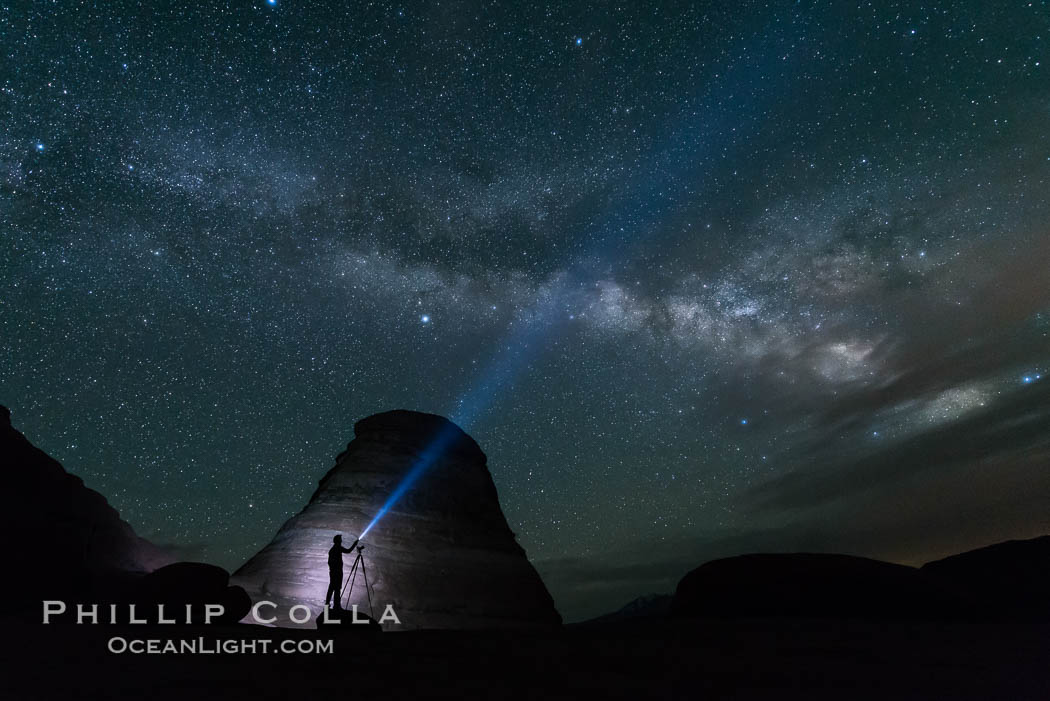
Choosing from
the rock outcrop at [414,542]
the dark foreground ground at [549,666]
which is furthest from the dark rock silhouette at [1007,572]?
the rock outcrop at [414,542]

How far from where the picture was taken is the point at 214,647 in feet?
22.6

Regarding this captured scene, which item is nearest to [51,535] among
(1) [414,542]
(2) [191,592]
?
(2) [191,592]

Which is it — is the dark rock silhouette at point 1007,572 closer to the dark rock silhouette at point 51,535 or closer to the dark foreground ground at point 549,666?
the dark foreground ground at point 549,666

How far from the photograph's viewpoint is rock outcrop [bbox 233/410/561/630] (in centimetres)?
2669

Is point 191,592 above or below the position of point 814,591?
above

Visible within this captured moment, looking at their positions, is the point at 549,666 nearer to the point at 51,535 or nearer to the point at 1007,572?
the point at 51,535

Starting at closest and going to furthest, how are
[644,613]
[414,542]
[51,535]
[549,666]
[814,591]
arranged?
[549,666] → [814,591] → [51,535] → [414,542] → [644,613]

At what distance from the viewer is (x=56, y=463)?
89.0ft

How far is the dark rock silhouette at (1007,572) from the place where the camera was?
68.2ft

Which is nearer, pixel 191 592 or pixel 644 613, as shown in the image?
pixel 191 592

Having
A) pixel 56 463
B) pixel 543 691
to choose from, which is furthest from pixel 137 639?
pixel 56 463

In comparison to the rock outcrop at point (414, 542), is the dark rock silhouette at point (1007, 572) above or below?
below

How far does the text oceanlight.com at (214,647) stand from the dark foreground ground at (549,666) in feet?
0.59

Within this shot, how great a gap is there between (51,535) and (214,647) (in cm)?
2202
